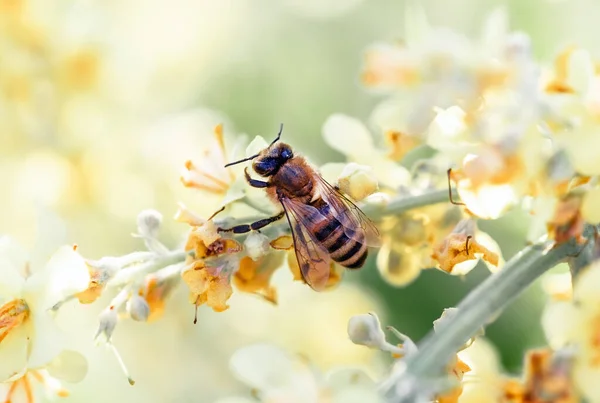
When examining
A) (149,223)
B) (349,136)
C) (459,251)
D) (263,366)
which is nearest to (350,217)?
(349,136)

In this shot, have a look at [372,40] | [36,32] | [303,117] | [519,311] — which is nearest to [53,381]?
[36,32]

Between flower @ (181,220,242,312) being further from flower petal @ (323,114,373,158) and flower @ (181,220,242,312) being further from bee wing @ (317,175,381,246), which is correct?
flower petal @ (323,114,373,158)

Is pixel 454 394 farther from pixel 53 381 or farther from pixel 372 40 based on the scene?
pixel 372 40

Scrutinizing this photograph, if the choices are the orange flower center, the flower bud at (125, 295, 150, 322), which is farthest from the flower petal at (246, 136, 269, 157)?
the orange flower center

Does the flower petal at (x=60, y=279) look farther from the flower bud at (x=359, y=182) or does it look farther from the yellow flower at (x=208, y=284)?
the flower bud at (x=359, y=182)

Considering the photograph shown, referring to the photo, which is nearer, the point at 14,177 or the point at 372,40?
the point at 14,177
